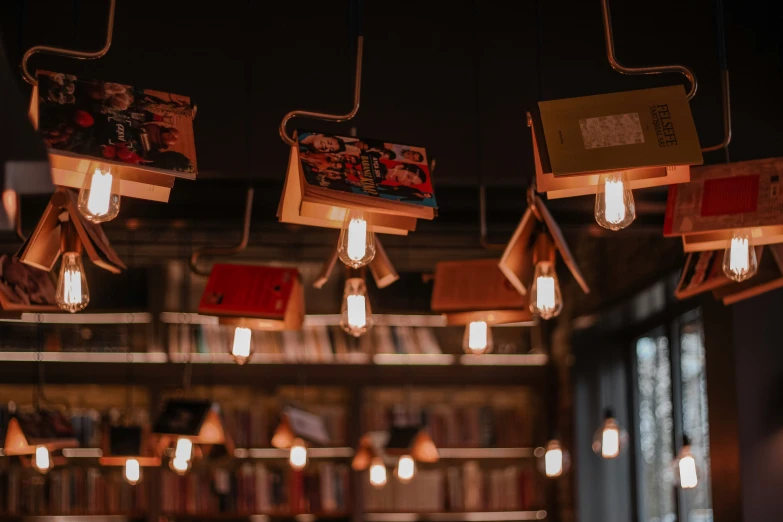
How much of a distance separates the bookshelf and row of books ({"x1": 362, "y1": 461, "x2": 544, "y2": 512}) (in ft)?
0.05

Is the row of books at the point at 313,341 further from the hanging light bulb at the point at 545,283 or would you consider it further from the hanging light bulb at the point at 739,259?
the hanging light bulb at the point at 739,259

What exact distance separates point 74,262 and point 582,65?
2.42 meters

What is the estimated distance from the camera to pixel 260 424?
7102mm

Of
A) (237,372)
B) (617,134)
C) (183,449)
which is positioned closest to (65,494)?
(237,372)

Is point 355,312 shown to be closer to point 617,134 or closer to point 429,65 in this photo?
point 617,134

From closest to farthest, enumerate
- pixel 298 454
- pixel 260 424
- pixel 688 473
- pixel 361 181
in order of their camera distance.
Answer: pixel 361 181, pixel 688 473, pixel 298 454, pixel 260 424

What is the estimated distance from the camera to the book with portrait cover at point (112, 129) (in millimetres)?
2318

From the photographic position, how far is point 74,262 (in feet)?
9.58

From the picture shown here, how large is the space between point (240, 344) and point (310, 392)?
3763 millimetres

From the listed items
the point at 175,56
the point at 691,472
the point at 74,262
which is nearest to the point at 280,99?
the point at 175,56

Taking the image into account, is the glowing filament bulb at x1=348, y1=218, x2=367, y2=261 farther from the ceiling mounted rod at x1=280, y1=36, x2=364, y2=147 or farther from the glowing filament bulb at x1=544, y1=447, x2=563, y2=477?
the glowing filament bulb at x1=544, y1=447, x2=563, y2=477

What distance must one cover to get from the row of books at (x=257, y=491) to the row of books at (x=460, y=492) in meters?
0.25

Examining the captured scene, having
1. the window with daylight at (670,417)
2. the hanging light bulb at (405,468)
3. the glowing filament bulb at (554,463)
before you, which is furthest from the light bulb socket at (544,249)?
the glowing filament bulb at (554,463)

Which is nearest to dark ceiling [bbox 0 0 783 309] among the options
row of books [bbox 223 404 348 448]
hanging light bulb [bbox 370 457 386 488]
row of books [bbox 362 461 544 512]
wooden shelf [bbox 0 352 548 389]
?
hanging light bulb [bbox 370 457 386 488]
